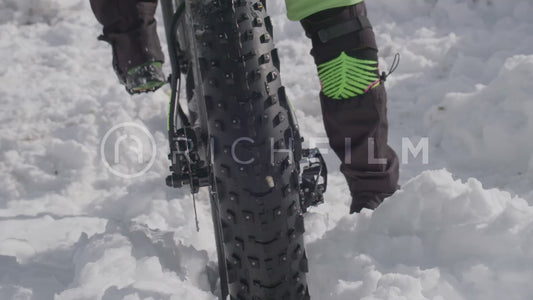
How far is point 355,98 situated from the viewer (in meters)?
1.92

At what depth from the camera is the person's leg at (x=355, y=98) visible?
1870 mm

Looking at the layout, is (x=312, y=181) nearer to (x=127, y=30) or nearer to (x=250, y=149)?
(x=250, y=149)

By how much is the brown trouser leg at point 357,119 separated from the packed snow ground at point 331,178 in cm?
20

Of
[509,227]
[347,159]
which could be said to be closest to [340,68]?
[347,159]

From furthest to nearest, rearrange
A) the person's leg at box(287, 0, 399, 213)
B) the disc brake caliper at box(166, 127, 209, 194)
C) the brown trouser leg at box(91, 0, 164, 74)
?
the brown trouser leg at box(91, 0, 164, 74), the person's leg at box(287, 0, 399, 213), the disc brake caliper at box(166, 127, 209, 194)

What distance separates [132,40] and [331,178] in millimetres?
1000

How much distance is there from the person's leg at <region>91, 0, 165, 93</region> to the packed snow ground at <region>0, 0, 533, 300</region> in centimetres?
48

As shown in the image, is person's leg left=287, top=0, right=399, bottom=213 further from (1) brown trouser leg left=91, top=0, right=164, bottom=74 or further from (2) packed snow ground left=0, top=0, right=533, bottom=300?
(1) brown trouser leg left=91, top=0, right=164, bottom=74

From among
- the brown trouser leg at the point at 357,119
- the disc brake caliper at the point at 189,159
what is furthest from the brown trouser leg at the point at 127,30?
the disc brake caliper at the point at 189,159

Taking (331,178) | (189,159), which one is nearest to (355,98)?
(189,159)

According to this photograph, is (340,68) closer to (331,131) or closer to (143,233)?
(331,131)

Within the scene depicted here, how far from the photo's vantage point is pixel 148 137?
3.08 metres

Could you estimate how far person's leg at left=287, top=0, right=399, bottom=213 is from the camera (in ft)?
6.14

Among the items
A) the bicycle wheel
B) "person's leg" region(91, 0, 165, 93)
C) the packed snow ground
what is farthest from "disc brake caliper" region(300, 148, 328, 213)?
"person's leg" region(91, 0, 165, 93)
